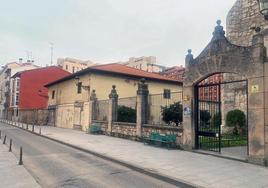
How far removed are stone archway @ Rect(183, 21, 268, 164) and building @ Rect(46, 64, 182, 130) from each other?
11734mm

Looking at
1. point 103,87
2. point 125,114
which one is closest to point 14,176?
point 125,114

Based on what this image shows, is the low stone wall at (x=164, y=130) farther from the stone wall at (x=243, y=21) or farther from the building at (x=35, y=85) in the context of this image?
the building at (x=35, y=85)

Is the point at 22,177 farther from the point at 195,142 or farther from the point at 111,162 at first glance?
the point at 195,142

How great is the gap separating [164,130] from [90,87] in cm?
1468

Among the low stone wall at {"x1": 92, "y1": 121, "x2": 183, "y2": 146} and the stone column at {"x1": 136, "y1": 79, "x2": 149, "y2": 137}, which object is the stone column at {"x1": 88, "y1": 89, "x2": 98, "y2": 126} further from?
the stone column at {"x1": 136, "y1": 79, "x2": 149, "y2": 137}

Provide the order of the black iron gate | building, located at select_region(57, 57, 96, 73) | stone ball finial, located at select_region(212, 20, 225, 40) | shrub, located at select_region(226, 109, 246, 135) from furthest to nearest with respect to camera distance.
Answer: building, located at select_region(57, 57, 96, 73) < shrub, located at select_region(226, 109, 246, 135) < the black iron gate < stone ball finial, located at select_region(212, 20, 225, 40)

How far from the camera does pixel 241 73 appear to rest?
11.9m

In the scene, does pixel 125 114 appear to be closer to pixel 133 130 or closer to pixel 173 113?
pixel 133 130

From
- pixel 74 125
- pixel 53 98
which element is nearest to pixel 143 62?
pixel 53 98

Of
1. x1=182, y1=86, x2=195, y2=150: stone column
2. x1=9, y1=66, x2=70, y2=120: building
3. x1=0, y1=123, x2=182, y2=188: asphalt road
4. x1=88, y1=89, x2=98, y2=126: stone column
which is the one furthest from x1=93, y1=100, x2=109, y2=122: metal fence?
x1=9, y1=66, x2=70, y2=120: building

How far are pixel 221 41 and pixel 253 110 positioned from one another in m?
3.31

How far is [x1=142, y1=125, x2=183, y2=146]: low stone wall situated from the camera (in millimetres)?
14991

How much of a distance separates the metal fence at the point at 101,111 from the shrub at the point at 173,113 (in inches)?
277

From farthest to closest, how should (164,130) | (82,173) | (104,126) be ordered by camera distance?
(104,126), (164,130), (82,173)
